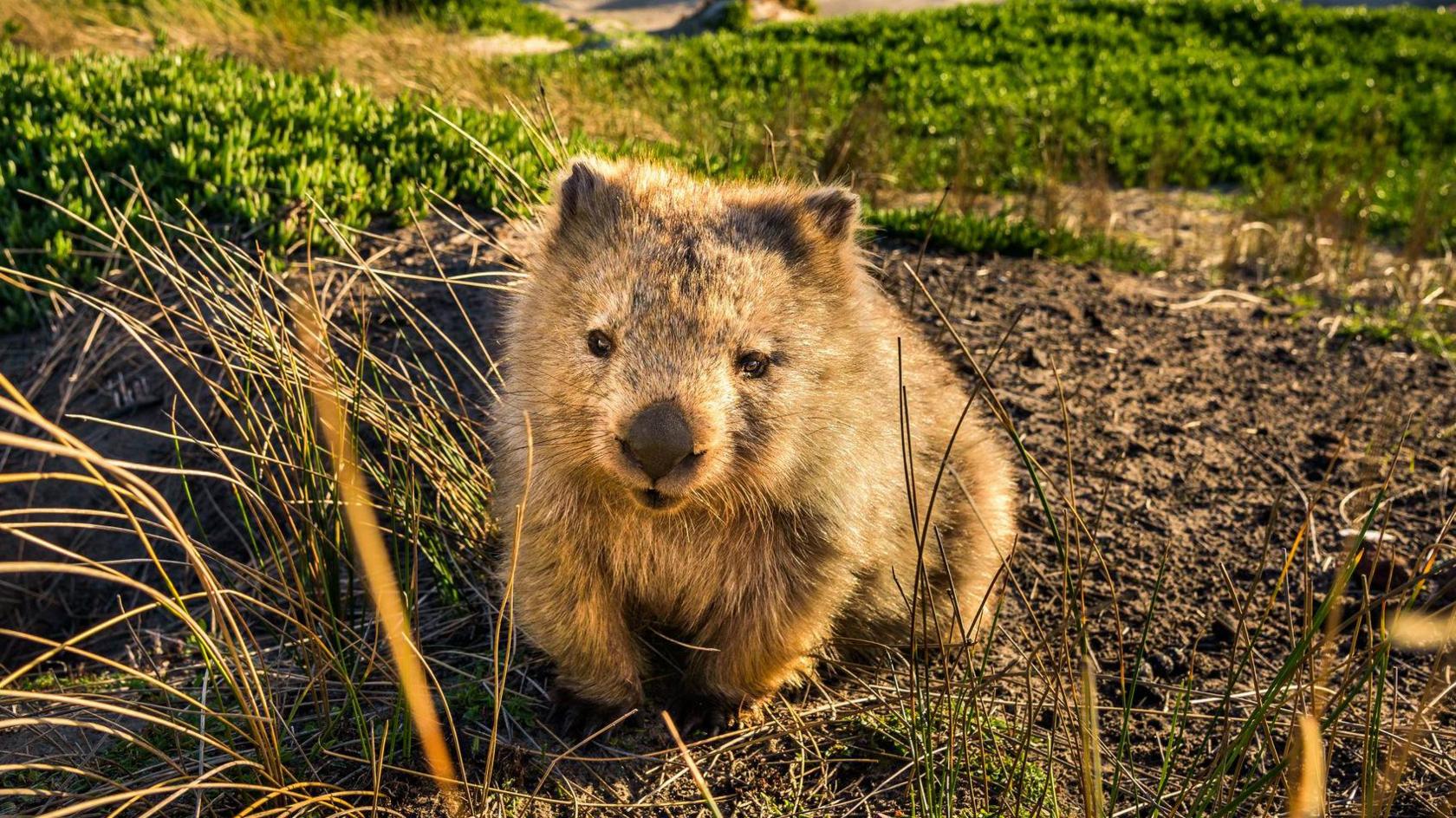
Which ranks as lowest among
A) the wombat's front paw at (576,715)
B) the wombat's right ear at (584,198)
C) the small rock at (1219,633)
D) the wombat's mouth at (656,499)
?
the wombat's front paw at (576,715)

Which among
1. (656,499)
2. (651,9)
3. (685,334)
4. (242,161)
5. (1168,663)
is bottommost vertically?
(1168,663)

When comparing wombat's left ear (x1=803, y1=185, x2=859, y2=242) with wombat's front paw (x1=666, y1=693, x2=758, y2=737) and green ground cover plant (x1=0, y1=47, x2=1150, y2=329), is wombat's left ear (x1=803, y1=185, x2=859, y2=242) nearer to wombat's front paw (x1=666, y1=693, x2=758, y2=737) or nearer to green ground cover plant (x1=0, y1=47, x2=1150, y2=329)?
wombat's front paw (x1=666, y1=693, x2=758, y2=737)

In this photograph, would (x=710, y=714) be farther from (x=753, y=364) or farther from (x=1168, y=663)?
(x=1168, y=663)

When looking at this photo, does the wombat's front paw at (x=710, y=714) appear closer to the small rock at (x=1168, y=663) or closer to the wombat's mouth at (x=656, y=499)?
the wombat's mouth at (x=656, y=499)

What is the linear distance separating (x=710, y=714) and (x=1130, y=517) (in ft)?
6.61

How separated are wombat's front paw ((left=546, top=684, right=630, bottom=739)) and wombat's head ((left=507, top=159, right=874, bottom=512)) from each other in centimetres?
70

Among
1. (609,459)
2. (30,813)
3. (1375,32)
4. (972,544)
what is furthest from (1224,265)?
(1375,32)

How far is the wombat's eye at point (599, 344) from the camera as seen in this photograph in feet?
8.67

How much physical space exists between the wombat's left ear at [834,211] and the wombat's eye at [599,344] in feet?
2.35

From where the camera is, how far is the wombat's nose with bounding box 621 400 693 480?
232cm

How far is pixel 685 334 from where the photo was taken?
2559mm

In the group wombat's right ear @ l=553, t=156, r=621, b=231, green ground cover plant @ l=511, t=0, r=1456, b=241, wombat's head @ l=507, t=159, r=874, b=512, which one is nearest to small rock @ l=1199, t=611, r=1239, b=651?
wombat's head @ l=507, t=159, r=874, b=512

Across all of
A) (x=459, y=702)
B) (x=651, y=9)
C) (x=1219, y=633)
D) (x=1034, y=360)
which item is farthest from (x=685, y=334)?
(x=651, y=9)

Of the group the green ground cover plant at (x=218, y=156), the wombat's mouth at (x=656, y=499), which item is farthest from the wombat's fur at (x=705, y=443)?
the green ground cover plant at (x=218, y=156)
